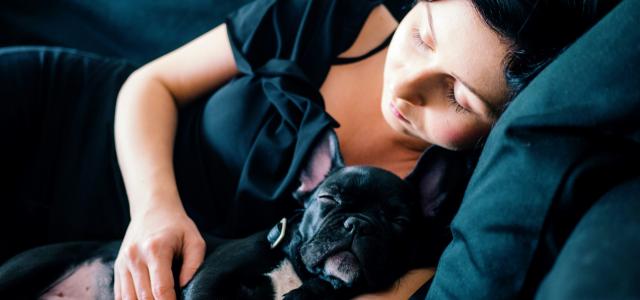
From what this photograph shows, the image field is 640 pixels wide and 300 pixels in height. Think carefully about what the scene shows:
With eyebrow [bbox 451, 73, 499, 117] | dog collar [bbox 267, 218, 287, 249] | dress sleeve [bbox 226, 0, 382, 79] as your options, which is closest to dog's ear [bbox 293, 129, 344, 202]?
dog collar [bbox 267, 218, 287, 249]

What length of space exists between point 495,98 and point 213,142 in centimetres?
67

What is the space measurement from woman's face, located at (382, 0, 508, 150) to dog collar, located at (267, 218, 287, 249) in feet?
1.00

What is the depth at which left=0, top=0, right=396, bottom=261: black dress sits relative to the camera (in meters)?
1.24

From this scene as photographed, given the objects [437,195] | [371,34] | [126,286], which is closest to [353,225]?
[437,195]

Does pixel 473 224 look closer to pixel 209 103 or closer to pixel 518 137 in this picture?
pixel 518 137

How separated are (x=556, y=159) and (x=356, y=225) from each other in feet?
1.57

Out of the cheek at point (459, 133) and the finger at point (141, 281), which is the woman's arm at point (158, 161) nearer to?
the finger at point (141, 281)

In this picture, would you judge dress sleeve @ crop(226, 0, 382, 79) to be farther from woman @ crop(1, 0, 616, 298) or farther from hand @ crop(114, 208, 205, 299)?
hand @ crop(114, 208, 205, 299)

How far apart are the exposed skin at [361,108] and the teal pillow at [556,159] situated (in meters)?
0.20

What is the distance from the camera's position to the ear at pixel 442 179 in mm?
1146

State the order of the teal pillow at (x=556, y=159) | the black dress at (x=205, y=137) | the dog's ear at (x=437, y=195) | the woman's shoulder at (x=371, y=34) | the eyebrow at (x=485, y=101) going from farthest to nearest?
the woman's shoulder at (x=371, y=34) < the black dress at (x=205, y=137) < the dog's ear at (x=437, y=195) < the eyebrow at (x=485, y=101) < the teal pillow at (x=556, y=159)

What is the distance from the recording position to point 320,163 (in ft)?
4.01

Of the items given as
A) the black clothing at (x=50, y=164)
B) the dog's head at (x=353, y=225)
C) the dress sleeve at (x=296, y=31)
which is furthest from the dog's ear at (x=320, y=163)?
the black clothing at (x=50, y=164)

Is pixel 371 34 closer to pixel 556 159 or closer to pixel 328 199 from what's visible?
pixel 328 199
